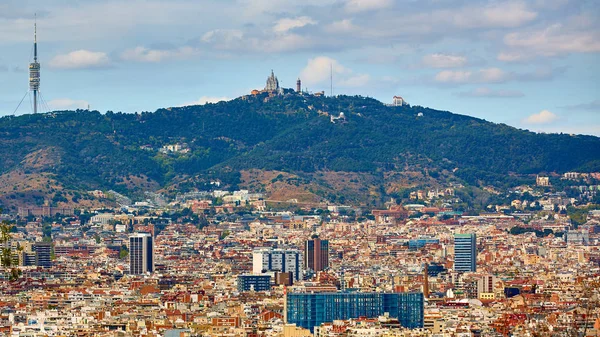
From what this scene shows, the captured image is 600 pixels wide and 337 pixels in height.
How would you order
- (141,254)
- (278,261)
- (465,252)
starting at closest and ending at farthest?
(278,261) → (141,254) → (465,252)

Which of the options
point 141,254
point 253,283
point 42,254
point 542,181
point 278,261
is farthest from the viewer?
point 542,181

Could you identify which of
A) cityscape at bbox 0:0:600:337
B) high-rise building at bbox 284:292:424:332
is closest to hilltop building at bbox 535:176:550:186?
cityscape at bbox 0:0:600:337

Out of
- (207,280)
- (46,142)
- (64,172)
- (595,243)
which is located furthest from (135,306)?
(46,142)

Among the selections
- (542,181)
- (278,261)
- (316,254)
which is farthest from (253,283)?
(542,181)

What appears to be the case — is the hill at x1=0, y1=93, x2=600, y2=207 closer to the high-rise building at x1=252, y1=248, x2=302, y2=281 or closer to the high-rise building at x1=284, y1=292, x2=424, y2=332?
the high-rise building at x1=252, y1=248, x2=302, y2=281

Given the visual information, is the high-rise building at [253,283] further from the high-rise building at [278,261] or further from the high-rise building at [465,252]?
the high-rise building at [465,252]

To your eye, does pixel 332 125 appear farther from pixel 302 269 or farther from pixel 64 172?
pixel 302 269

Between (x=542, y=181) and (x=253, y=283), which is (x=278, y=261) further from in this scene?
(x=542, y=181)
